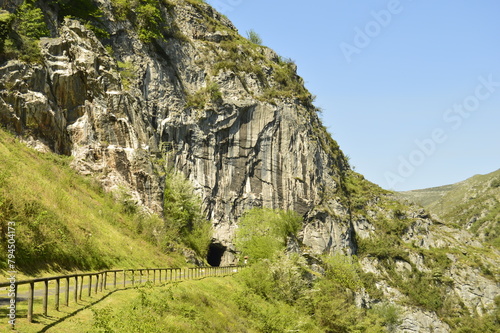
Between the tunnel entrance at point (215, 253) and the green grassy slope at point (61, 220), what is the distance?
1158 inches

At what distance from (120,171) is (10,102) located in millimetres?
12763

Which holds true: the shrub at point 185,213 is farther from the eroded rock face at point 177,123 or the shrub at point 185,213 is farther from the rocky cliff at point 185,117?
the eroded rock face at point 177,123

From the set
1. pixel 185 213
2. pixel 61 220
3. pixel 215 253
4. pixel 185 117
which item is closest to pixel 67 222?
pixel 61 220

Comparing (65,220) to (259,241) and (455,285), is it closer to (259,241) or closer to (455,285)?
(259,241)

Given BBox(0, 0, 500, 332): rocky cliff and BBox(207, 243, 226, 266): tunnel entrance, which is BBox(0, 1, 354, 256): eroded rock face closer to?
BBox(0, 0, 500, 332): rocky cliff

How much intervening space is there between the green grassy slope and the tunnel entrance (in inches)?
1158

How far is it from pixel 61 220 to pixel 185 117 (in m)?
50.2

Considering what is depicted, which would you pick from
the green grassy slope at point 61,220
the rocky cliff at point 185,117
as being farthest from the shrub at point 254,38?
the green grassy slope at point 61,220

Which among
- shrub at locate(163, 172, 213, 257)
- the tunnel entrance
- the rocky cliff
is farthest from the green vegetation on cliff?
the tunnel entrance

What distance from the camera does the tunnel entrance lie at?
72887mm

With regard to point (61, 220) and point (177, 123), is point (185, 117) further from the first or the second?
point (61, 220)

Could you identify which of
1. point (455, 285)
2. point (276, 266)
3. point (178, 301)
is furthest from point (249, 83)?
point (455, 285)

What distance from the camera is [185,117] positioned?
7444 centimetres

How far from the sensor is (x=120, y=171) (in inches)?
1863
